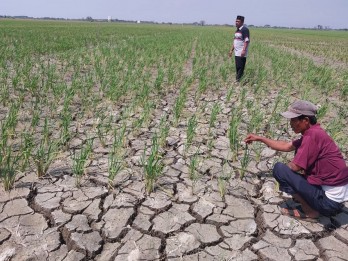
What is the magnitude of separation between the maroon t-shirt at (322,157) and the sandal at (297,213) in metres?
0.34

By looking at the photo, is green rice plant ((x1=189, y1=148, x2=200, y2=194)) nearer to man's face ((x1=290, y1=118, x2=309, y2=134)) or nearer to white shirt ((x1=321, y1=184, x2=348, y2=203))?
man's face ((x1=290, y1=118, x2=309, y2=134))

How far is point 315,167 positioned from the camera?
8.26ft

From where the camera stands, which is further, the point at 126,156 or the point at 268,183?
the point at 126,156

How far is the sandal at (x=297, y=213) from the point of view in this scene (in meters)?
2.67

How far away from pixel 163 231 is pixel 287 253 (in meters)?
0.87

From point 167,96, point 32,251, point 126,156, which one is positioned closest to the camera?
point 32,251

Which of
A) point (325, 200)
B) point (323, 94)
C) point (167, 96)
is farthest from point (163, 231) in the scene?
point (323, 94)

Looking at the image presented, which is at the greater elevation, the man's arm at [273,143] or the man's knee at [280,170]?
the man's arm at [273,143]

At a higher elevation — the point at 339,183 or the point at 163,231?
the point at 339,183

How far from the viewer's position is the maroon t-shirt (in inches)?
95.1

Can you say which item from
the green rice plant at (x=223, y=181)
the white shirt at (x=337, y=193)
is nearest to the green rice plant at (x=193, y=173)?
the green rice plant at (x=223, y=181)

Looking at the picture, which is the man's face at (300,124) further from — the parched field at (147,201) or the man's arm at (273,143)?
the parched field at (147,201)

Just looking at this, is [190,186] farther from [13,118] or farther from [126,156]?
[13,118]

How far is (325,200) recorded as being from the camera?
250 centimetres
